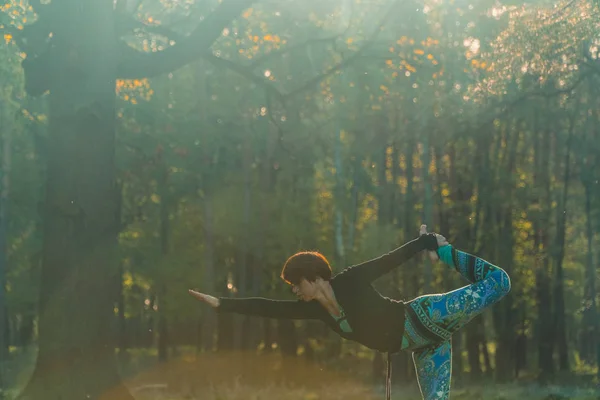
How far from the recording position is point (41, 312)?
862 cm

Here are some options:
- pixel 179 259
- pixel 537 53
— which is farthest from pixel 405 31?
pixel 179 259

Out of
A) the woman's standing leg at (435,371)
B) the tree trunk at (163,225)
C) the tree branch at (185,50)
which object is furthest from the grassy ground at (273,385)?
the woman's standing leg at (435,371)

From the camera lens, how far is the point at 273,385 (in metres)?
21.0

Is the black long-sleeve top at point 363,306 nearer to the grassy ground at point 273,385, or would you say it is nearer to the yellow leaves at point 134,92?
the grassy ground at point 273,385

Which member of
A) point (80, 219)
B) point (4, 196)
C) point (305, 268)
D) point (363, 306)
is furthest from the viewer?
point (4, 196)

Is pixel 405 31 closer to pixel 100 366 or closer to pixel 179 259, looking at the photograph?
pixel 100 366

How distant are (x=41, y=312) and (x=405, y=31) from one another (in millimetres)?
6326

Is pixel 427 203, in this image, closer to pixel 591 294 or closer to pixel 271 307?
pixel 591 294

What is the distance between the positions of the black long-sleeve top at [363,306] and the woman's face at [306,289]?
0.31ft

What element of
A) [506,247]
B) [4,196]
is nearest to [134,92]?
[4,196]

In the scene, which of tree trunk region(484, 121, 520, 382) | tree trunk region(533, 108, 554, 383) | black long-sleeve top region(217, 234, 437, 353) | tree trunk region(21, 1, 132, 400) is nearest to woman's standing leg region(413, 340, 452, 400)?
black long-sleeve top region(217, 234, 437, 353)

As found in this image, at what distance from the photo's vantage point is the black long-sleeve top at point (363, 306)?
251 inches

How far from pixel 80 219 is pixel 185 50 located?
6.88 feet

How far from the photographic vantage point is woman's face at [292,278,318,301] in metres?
6.34
